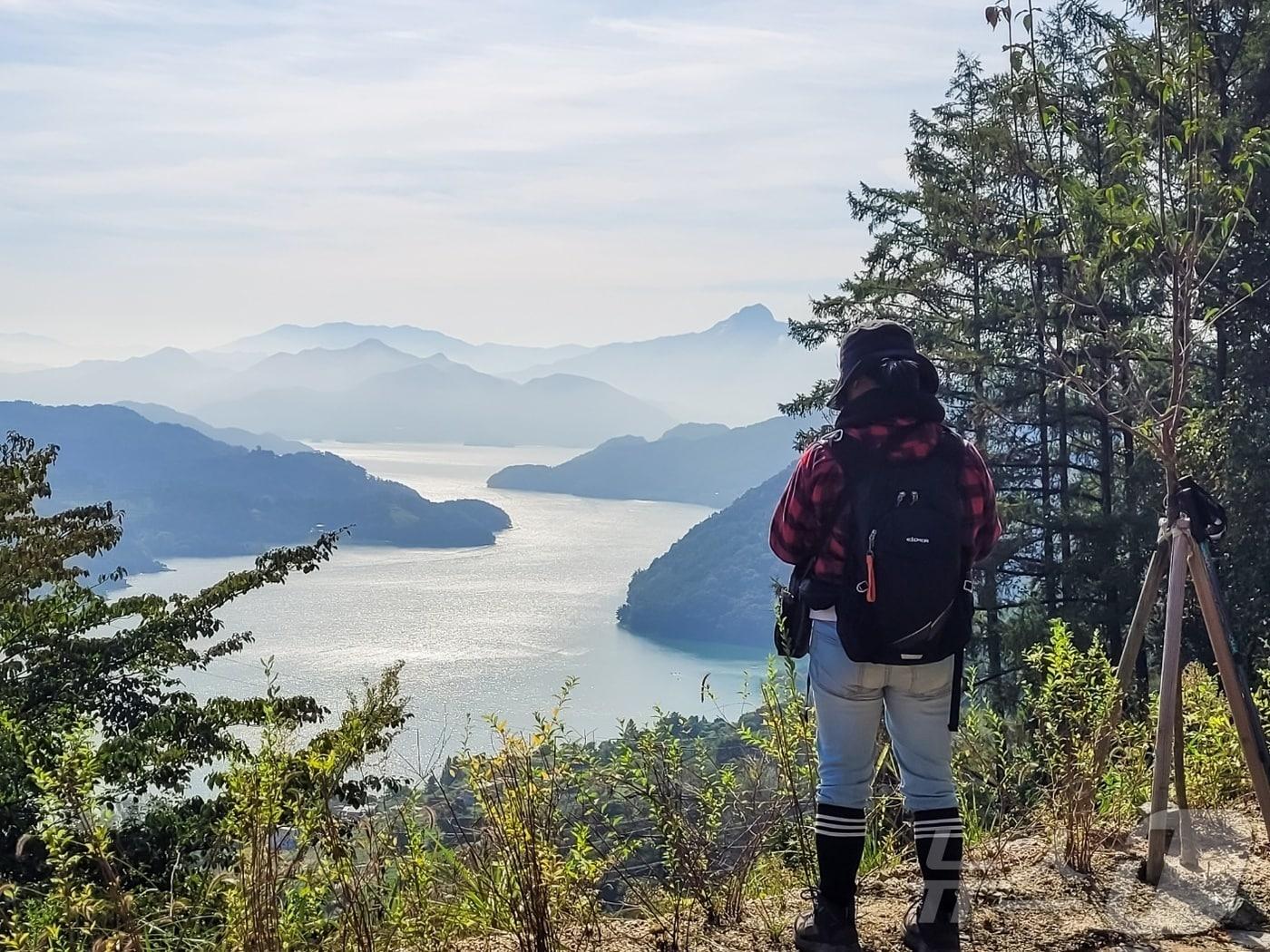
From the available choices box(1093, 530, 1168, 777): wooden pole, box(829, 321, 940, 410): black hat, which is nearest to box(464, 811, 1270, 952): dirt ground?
box(1093, 530, 1168, 777): wooden pole

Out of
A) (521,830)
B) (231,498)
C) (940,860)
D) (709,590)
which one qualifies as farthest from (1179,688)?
(231,498)

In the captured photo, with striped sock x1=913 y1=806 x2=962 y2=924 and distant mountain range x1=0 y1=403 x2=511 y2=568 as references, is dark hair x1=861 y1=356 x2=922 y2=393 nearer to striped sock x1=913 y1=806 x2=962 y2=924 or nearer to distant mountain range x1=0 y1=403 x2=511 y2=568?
striped sock x1=913 y1=806 x2=962 y2=924

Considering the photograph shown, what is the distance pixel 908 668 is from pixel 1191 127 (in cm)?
141

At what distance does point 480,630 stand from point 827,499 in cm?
5140

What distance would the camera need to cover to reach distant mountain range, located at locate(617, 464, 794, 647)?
5697 cm

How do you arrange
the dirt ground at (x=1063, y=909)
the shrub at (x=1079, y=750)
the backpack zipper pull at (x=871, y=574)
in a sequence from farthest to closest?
the shrub at (x=1079, y=750) → the dirt ground at (x=1063, y=909) → the backpack zipper pull at (x=871, y=574)

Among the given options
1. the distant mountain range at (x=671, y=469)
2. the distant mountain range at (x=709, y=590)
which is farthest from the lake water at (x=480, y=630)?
the distant mountain range at (x=671, y=469)

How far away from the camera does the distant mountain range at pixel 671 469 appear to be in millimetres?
132375

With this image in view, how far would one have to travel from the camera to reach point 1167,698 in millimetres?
2498

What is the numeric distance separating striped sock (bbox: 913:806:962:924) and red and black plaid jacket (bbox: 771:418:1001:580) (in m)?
0.53

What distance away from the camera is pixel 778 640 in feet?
7.52

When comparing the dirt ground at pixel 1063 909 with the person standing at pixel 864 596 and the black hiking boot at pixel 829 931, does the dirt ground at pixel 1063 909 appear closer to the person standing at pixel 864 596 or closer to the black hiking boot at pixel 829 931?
the black hiking boot at pixel 829 931

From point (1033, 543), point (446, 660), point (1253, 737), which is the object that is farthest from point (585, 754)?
point (446, 660)

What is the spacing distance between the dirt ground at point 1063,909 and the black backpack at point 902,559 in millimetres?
667
